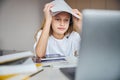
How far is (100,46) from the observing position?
50cm

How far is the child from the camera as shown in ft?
4.11

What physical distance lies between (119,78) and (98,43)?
0.39 feet

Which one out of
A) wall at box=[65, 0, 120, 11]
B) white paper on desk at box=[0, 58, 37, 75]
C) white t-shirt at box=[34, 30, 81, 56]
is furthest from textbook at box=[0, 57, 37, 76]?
wall at box=[65, 0, 120, 11]

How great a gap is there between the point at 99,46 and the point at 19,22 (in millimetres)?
2668

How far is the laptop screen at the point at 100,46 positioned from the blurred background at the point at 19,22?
8.60ft

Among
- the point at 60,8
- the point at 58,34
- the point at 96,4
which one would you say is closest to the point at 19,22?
the point at 96,4

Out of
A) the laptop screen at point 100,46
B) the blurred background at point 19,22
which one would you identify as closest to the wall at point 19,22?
the blurred background at point 19,22

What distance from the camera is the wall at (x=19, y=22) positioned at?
119 inches

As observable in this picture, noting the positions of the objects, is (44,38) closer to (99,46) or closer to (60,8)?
(60,8)

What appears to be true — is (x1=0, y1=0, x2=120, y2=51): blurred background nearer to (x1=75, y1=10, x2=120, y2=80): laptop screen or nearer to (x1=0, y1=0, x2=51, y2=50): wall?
(x1=0, y1=0, x2=51, y2=50): wall

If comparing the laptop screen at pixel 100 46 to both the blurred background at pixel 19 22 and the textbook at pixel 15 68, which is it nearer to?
the textbook at pixel 15 68

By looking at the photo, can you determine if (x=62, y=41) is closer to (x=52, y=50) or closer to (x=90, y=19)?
(x=52, y=50)

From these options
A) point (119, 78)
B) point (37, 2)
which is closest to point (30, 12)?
point (37, 2)

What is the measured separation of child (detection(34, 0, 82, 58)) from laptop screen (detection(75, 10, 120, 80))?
2.07ft
